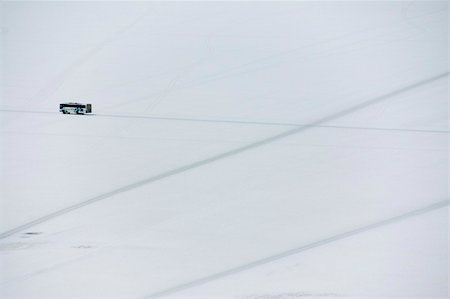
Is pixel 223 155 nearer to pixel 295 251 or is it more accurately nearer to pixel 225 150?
pixel 225 150

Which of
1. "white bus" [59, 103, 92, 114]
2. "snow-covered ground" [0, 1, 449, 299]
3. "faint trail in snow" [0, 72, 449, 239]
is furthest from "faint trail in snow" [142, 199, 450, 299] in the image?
"white bus" [59, 103, 92, 114]

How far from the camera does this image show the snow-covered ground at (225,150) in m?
2.70

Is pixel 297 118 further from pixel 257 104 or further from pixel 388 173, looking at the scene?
pixel 388 173

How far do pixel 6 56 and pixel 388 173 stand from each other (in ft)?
13.0

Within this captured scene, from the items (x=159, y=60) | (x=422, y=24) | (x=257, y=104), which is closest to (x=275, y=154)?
(x=257, y=104)

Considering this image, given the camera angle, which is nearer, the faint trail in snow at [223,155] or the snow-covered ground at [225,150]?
the snow-covered ground at [225,150]

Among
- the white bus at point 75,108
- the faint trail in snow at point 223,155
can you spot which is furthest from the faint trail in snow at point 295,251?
the white bus at point 75,108

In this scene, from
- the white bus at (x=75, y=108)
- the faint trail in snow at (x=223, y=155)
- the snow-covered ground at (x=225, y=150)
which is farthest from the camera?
the white bus at (x=75, y=108)

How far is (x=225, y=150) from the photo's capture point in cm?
374

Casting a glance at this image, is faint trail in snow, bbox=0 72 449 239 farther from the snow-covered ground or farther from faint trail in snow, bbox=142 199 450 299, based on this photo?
faint trail in snow, bbox=142 199 450 299

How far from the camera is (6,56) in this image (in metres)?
4.42

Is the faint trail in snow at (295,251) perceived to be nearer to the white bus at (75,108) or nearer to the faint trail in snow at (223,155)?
the faint trail in snow at (223,155)

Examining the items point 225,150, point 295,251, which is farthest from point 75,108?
point 295,251

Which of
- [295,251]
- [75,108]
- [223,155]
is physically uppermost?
[75,108]
